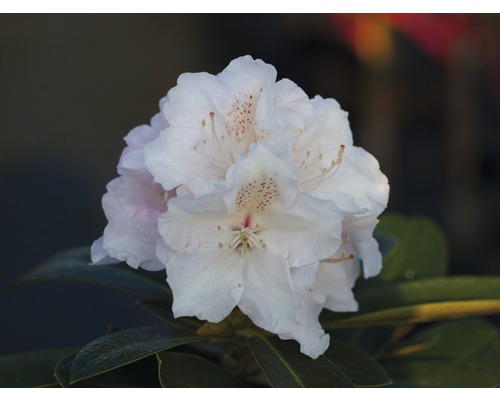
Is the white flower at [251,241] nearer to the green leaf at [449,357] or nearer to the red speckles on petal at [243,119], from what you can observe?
the red speckles on petal at [243,119]

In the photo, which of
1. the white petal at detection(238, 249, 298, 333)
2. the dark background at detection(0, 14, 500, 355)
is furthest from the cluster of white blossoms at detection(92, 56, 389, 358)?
the dark background at detection(0, 14, 500, 355)

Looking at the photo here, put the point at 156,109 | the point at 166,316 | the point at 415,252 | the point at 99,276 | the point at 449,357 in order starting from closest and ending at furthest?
1. the point at 166,316
2. the point at 99,276
3. the point at 449,357
4. the point at 415,252
5. the point at 156,109

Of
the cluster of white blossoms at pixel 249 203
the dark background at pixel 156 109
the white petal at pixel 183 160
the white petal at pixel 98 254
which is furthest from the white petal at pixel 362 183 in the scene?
the dark background at pixel 156 109

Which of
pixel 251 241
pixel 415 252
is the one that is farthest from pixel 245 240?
pixel 415 252

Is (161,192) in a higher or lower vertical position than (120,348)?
higher

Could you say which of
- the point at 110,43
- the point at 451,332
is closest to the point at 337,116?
the point at 451,332

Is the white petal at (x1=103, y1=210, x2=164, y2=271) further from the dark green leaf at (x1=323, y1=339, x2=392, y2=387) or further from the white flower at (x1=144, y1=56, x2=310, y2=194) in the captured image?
the dark green leaf at (x1=323, y1=339, x2=392, y2=387)

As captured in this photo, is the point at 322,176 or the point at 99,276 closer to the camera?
the point at 322,176

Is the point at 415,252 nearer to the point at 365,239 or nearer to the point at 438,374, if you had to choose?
the point at 438,374
